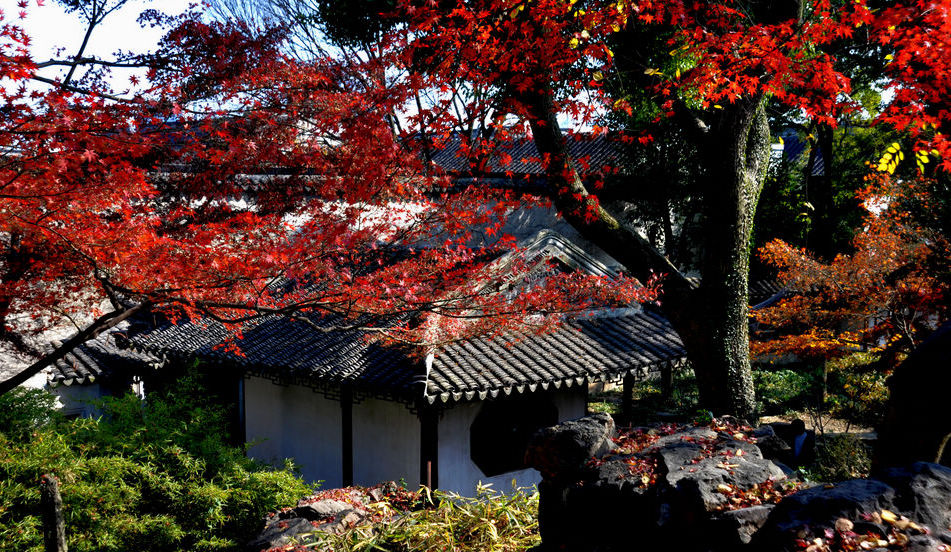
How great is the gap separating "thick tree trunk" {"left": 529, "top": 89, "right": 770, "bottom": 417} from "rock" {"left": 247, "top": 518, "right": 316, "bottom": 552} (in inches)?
218

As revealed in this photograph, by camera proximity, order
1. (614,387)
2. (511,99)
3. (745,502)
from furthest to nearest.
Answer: (614,387) < (511,99) < (745,502)

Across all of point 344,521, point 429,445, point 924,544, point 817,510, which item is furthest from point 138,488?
point 924,544

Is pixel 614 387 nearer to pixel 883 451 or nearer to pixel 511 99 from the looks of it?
pixel 511 99

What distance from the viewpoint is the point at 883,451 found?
386 centimetres

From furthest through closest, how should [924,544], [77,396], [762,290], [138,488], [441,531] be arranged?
[762,290] < [77,396] < [138,488] < [441,531] < [924,544]

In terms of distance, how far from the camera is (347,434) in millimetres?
10508

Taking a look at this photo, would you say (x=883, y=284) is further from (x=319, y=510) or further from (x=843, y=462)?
(x=319, y=510)

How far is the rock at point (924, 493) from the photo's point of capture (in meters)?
2.73

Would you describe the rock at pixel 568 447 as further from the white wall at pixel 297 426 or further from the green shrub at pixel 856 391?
the green shrub at pixel 856 391

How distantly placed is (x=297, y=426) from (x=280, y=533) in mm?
7267

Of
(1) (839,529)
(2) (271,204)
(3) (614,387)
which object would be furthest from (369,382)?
(3) (614,387)

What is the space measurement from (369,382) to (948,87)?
8.42 m

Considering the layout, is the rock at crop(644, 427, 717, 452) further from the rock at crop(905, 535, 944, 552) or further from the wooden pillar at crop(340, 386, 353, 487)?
the wooden pillar at crop(340, 386, 353, 487)

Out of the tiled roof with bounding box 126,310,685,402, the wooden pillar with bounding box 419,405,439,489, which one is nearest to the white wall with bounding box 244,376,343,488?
the tiled roof with bounding box 126,310,685,402
